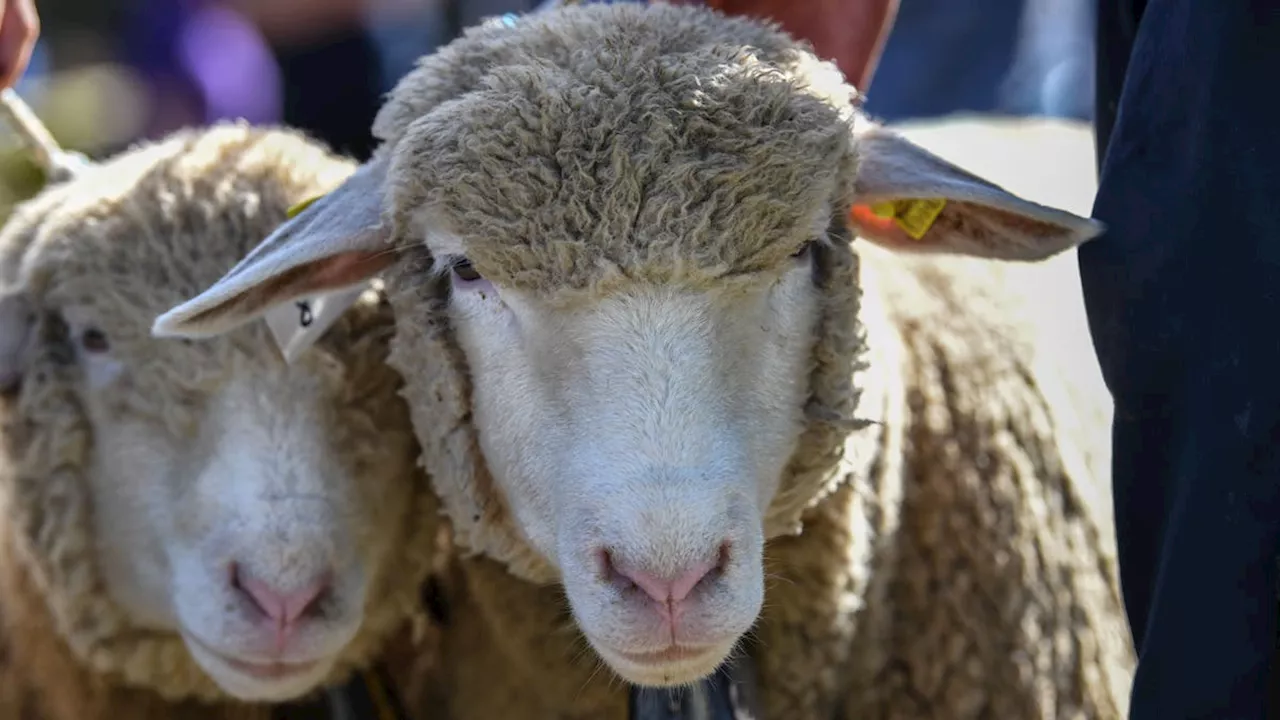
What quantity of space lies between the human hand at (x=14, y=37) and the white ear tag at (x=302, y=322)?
86cm

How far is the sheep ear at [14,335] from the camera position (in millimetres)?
2193

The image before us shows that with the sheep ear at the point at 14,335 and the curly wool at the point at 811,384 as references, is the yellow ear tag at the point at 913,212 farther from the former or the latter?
the sheep ear at the point at 14,335

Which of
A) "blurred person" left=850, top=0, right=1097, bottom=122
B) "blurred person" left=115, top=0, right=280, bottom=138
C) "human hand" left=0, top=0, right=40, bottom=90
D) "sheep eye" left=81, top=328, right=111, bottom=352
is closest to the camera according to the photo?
"sheep eye" left=81, top=328, right=111, bottom=352

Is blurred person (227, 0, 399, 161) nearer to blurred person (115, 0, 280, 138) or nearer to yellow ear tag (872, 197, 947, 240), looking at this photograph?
blurred person (115, 0, 280, 138)

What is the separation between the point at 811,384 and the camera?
182cm

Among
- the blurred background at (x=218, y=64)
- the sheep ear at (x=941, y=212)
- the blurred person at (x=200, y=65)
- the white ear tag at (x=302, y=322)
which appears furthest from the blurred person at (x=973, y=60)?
the white ear tag at (x=302, y=322)

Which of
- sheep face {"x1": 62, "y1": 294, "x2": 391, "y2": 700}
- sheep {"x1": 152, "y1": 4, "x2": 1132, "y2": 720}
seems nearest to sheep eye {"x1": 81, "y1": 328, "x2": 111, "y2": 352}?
sheep face {"x1": 62, "y1": 294, "x2": 391, "y2": 700}

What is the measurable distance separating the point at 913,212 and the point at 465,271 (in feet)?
2.13

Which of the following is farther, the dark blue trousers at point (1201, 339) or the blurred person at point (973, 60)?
the blurred person at point (973, 60)

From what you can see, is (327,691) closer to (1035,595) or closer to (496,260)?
(496,260)

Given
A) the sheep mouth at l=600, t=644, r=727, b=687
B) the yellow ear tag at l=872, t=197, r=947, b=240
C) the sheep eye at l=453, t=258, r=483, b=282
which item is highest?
the yellow ear tag at l=872, t=197, r=947, b=240

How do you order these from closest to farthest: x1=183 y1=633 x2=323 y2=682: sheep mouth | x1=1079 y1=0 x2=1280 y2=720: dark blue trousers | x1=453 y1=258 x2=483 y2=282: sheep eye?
x1=1079 y1=0 x2=1280 y2=720: dark blue trousers → x1=453 y1=258 x2=483 y2=282: sheep eye → x1=183 y1=633 x2=323 y2=682: sheep mouth

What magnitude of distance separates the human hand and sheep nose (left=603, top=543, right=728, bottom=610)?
1.65 metres

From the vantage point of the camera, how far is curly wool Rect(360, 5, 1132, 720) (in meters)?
1.65
